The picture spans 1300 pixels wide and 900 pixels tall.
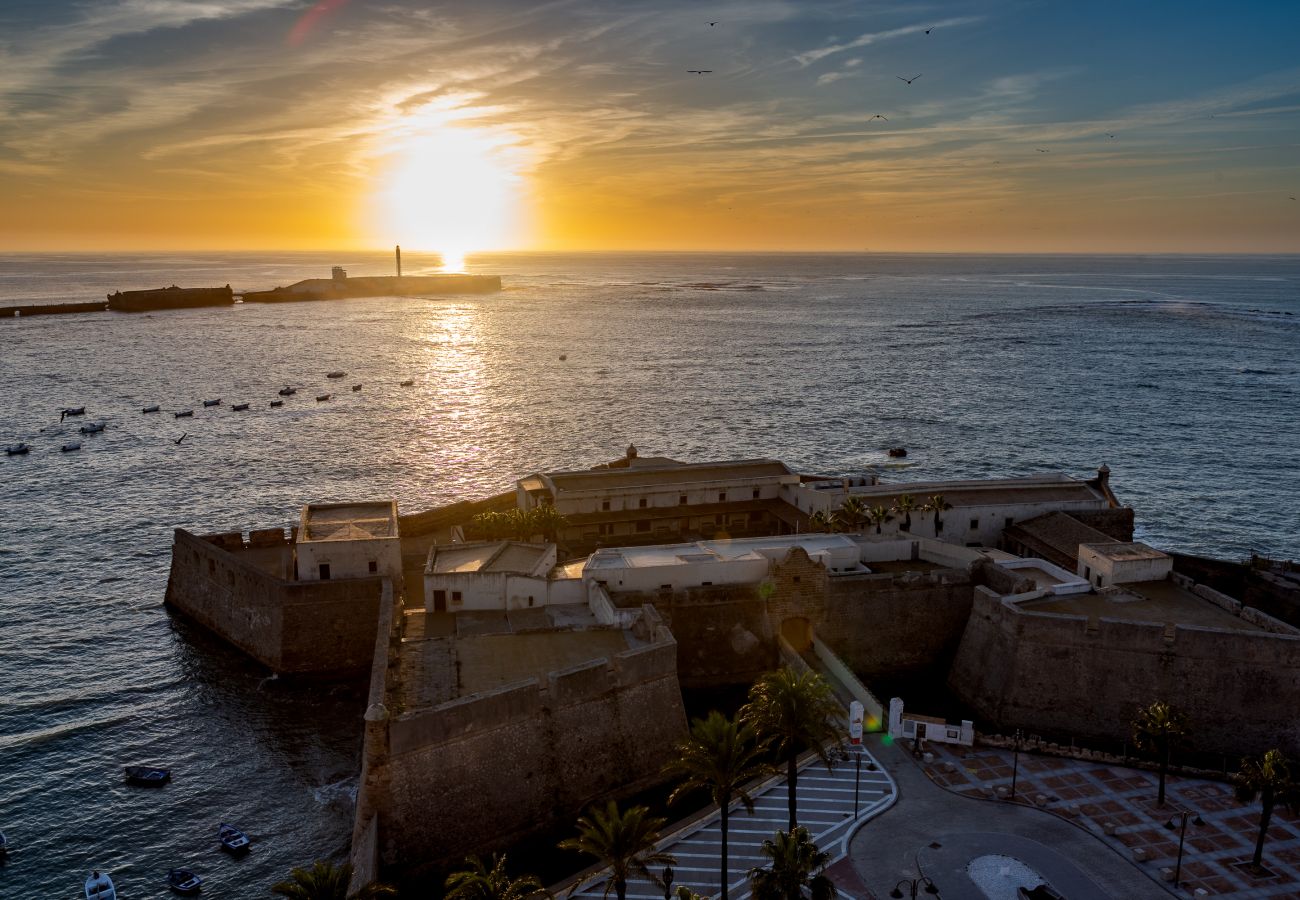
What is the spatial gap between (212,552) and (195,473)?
162 ft

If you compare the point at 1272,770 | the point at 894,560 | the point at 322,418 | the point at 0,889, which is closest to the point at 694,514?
the point at 894,560

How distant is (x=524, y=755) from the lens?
41156 millimetres

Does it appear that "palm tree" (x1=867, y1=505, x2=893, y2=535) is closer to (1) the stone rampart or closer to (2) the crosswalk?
(2) the crosswalk

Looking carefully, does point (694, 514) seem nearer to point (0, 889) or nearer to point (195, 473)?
point (0, 889)

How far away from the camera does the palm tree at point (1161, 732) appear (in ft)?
133

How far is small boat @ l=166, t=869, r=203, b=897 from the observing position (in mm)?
41625

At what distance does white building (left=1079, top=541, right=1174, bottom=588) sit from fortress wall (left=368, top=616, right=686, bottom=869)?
27.2 meters

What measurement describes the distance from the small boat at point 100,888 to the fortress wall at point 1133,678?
44158 mm

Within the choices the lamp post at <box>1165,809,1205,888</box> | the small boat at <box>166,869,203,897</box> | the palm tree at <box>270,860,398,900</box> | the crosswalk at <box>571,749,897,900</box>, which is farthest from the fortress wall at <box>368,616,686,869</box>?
the lamp post at <box>1165,809,1205,888</box>

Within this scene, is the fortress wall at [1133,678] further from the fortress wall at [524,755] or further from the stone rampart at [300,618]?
the stone rampart at [300,618]

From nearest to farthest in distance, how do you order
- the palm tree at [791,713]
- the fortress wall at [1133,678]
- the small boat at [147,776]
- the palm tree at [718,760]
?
the palm tree at [718,760] → the palm tree at [791,713] → the fortress wall at [1133,678] → the small boat at [147,776]

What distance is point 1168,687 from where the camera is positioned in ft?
158

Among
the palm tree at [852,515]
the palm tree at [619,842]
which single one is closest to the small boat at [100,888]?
the palm tree at [619,842]

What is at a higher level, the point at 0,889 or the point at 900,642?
the point at 900,642
